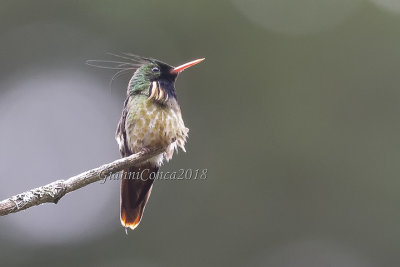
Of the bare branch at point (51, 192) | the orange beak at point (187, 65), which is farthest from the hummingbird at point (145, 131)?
the bare branch at point (51, 192)

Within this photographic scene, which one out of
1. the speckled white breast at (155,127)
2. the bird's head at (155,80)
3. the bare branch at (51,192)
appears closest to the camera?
the bare branch at (51,192)

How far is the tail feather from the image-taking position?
4996 millimetres

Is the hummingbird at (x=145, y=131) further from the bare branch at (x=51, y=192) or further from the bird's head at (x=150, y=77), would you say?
the bare branch at (x=51, y=192)

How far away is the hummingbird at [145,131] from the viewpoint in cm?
498

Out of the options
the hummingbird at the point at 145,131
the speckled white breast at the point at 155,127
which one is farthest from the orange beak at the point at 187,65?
the speckled white breast at the point at 155,127

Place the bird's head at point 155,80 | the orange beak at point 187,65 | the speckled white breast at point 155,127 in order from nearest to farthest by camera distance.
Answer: the orange beak at point 187,65 < the speckled white breast at point 155,127 < the bird's head at point 155,80

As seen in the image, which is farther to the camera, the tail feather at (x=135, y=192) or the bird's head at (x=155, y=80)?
the bird's head at (x=155, y=80)

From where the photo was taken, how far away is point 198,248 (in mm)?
9195

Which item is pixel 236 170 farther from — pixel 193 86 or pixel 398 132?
pixel 398 132

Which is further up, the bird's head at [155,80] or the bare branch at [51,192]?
the bird's head at [155,80]

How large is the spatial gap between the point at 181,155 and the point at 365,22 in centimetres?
267

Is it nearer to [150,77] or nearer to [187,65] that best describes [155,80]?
[150,77]

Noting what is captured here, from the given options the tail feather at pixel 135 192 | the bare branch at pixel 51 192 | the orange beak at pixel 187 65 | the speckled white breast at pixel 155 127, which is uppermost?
the orange beak at pixel 187 65

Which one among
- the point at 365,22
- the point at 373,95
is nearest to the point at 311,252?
the point at 373,95
